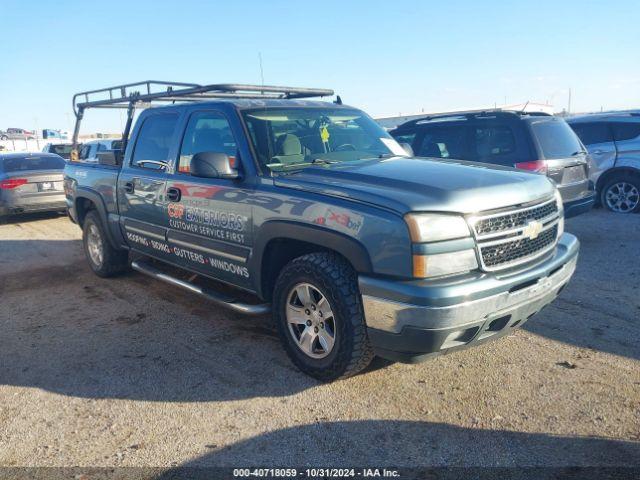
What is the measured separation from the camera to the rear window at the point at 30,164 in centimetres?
1098

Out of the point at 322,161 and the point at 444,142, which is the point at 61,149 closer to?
the point at 444,142

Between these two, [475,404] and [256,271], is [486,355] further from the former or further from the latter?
[256,271]

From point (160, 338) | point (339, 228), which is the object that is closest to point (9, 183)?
point (160, 338)

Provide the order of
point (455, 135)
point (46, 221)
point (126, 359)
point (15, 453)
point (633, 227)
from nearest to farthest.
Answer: point (15, 453) → point (126, 359) → point (455, 135) → point (633, 227) → point (46, 221)

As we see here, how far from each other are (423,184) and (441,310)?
2.72 feet

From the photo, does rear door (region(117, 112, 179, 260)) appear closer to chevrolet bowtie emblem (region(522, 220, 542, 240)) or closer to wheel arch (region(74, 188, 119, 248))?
wheel arch (region(74, 188, 119, 248))

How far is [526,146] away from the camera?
6.82 m

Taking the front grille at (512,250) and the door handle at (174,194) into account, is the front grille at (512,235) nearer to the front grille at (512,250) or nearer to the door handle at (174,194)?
the front grille at (512,250)

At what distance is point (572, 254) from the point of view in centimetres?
388

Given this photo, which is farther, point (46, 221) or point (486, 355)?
point (46, 221)

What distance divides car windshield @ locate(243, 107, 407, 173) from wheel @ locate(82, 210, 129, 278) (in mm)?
2909

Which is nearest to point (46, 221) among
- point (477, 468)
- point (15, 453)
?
point (15, 453)

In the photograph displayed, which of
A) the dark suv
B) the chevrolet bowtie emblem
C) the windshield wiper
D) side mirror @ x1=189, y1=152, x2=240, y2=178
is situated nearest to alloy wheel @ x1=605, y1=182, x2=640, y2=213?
the dark suv

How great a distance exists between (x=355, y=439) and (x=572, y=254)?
211 centimetres
